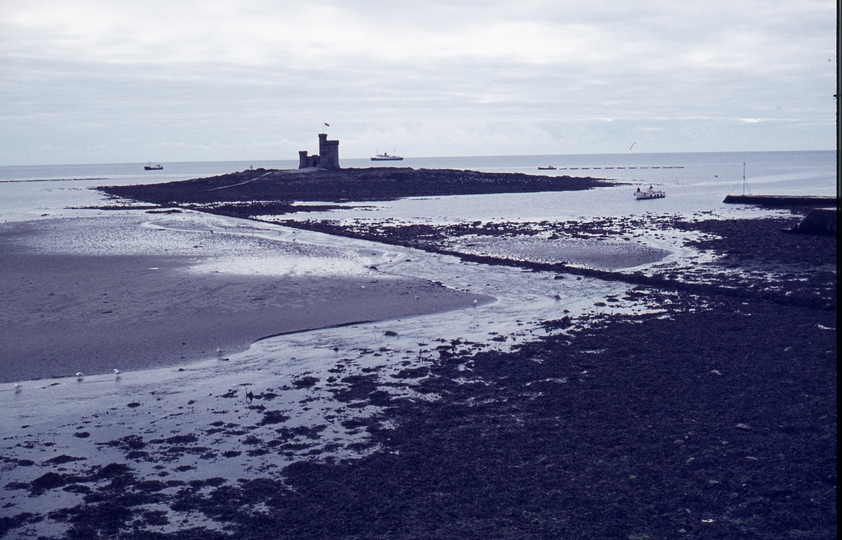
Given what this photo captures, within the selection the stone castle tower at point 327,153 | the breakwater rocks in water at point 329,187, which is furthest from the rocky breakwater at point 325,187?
the stone castle tower at point 327,153

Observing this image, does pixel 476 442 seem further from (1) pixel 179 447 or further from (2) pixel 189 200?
(2) pixel 189 200

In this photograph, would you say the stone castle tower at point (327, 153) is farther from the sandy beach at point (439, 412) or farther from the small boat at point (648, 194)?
the sandy beach at point (439, 412)

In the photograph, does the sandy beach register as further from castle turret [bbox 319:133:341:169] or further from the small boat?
castle turret [bbox 319:133:341:169]

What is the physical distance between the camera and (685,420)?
8.60m

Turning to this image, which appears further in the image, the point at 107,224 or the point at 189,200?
the point at 189,200

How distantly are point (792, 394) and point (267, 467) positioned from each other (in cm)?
633

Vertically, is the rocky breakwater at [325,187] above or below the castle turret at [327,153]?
below

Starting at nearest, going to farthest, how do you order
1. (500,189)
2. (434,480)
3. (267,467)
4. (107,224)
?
(434,480) → (267,467) → (107,224) → (500,189)

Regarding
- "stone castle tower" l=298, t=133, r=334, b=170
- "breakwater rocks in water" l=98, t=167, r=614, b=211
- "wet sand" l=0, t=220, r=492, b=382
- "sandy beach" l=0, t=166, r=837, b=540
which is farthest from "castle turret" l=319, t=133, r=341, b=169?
"sandy beach" l=0, t=166, r=837, b=540

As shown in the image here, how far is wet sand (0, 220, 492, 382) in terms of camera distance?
41.8ft

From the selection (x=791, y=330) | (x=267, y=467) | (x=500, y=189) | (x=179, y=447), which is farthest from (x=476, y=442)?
(x=500, y=189)

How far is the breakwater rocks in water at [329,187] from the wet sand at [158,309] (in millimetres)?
33184

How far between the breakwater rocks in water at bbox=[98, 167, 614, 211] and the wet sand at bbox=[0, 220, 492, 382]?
3318 cm

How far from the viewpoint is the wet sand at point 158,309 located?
1273cm
